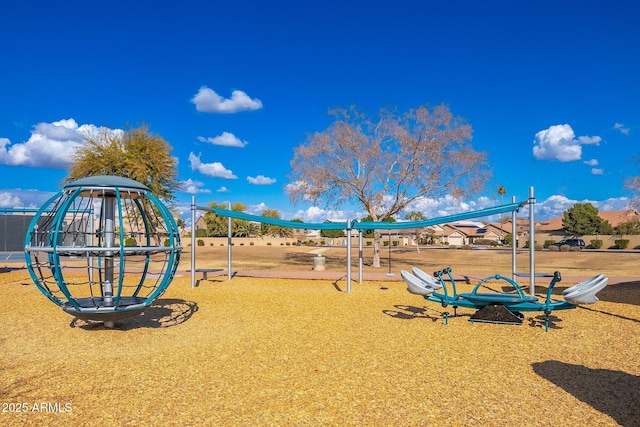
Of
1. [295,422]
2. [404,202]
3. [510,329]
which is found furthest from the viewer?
[404,202]

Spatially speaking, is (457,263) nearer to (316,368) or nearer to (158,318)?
(158,318)

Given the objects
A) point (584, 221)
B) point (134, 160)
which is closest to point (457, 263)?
point (134, 160)

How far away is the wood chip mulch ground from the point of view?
14.9ft

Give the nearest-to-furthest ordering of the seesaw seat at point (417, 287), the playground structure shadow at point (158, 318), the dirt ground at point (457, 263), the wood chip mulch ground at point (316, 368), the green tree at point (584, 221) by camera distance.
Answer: the wood chip mulch ground at point (316, 368)
the playground structure shadow at point (158, 318)
the seesaw seat at point (417, 287)
the dirt ground at point (457, 263)
the green tree at point (584, 221)

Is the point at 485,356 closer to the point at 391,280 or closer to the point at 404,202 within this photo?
the point at 391,280

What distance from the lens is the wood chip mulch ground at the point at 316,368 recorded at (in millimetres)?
4551

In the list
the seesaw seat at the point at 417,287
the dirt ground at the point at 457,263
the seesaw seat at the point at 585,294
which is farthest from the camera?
the dirt ground at the point at 457,263

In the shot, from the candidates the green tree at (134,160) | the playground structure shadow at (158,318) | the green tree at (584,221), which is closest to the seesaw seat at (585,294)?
the playground structure shadow at (158,318)

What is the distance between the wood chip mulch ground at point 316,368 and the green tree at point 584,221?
7090 centimetres

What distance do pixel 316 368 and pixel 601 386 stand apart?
3.27m

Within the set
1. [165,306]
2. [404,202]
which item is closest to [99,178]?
[165,306]

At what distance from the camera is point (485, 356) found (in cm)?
668

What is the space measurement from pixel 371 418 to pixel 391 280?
1272 cm

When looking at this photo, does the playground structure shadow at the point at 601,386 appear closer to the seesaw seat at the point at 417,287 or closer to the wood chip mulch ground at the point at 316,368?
the wood chip mulch ground at the point at 316,368
